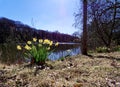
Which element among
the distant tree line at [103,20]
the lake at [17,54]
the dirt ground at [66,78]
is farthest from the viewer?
the distant tree line at [103,20]

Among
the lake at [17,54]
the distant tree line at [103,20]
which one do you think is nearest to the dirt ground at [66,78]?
the lake at [17,54]

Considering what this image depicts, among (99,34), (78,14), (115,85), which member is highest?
(78,14)

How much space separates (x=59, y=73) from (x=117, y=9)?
12167mm

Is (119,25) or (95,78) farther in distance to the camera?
(119,25)

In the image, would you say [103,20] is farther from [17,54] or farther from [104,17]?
[17,54]

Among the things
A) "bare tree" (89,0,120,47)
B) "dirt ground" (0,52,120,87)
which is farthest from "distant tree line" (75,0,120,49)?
"dirt ground" (0,52,120,87)

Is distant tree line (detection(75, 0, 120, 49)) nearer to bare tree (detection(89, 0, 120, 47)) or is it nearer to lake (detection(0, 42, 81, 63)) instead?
bare tree (detection(89, 0, 120, 47))

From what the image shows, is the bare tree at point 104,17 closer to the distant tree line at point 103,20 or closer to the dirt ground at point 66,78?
the distant tree line at point 103,20

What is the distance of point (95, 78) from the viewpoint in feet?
13.0

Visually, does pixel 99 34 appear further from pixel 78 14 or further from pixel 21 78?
pixel 21 78

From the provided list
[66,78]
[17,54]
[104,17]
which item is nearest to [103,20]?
[104,17]

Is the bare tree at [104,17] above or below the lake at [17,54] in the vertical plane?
above

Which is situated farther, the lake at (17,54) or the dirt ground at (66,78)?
the lake at (17,54)

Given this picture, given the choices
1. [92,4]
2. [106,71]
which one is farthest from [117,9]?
[106,71]
